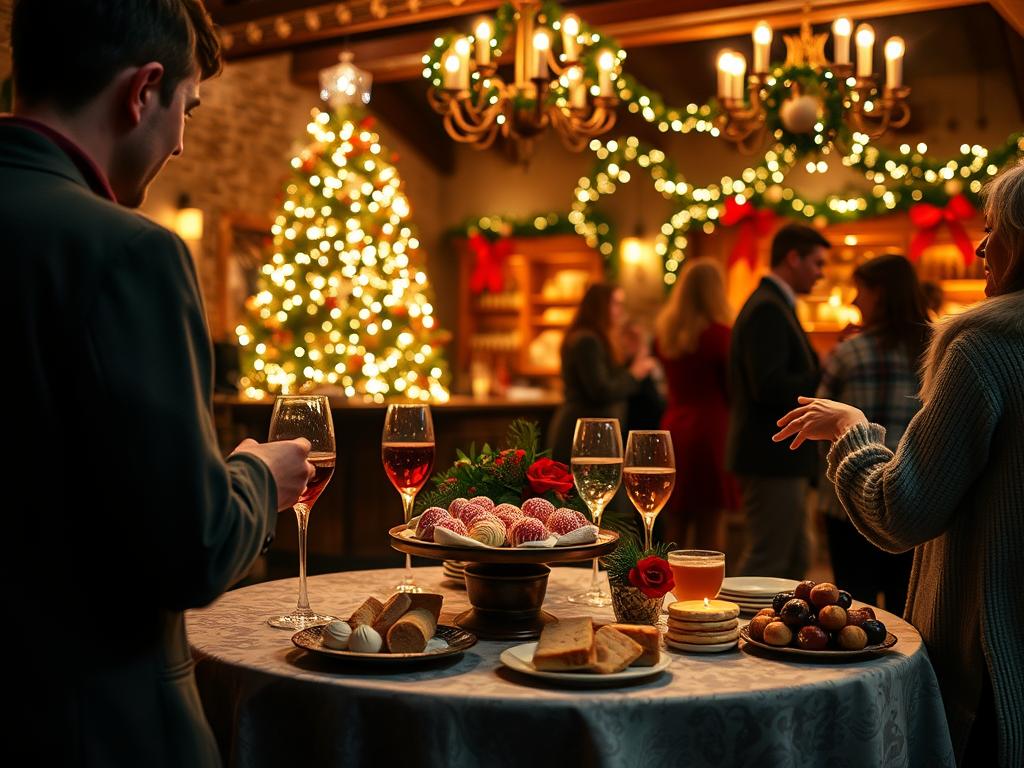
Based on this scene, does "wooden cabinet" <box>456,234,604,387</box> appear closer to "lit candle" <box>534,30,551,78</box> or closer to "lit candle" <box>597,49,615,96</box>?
"lit candle" <box>597,49,615,96</box>

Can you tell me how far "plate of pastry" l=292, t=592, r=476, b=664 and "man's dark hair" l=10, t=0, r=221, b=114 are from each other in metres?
0.76

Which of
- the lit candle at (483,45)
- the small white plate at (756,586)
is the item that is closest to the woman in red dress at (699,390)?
the lit candle at (483,45)

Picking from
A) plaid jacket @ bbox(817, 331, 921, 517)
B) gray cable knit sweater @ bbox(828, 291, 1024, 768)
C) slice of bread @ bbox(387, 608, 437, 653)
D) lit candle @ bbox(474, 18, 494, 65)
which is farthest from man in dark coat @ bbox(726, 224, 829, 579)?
slice of bread @ bbox(387, 608, 437, 653)

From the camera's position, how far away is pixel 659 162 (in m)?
8.78

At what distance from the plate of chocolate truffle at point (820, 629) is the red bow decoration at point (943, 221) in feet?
23.3

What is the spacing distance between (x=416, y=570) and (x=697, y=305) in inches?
115

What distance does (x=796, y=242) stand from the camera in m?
4.41

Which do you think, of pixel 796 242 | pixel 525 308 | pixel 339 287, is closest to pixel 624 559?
pixel 796 242

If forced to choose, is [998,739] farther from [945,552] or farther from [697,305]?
[697,305]

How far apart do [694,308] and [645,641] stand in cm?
364

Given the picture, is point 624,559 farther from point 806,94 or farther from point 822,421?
point 806,94

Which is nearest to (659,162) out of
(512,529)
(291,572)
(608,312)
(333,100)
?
(333,100)

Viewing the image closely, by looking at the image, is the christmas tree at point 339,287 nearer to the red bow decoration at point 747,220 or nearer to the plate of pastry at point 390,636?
the red bow decoration at point 747,220

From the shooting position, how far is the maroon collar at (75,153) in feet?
3.70
